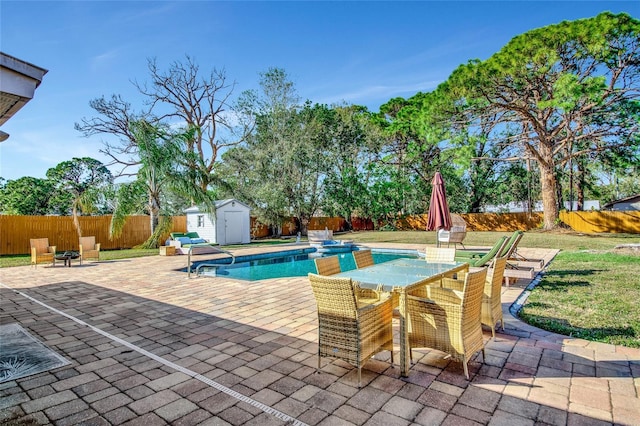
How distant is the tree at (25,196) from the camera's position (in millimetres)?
30048

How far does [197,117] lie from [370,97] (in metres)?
12.6

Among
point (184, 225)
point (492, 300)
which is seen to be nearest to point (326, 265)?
point (492, 300)

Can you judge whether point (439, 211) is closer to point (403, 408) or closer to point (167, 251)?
point (403, 408)

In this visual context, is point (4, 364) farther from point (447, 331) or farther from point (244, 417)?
point (447, 331)

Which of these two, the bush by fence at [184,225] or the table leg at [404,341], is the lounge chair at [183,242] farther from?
the table leg at [404,341]

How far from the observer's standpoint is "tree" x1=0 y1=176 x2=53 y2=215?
3005cm

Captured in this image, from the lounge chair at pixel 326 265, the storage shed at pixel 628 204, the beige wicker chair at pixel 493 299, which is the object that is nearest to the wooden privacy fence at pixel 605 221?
the storage shed at pixel 628 204

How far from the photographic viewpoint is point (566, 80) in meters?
12.5

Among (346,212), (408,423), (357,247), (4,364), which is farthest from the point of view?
(346,212)

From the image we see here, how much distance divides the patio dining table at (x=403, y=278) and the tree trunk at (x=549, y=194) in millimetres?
15780

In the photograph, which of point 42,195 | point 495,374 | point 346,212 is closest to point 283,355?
point 495,374

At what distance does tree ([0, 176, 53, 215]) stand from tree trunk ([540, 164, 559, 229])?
129 feet

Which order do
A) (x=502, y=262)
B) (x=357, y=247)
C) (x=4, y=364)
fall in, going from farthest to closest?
(x=357, y=247), (x=502, y=262), (x=4, y=364)

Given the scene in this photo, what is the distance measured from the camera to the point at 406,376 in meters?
2.56
